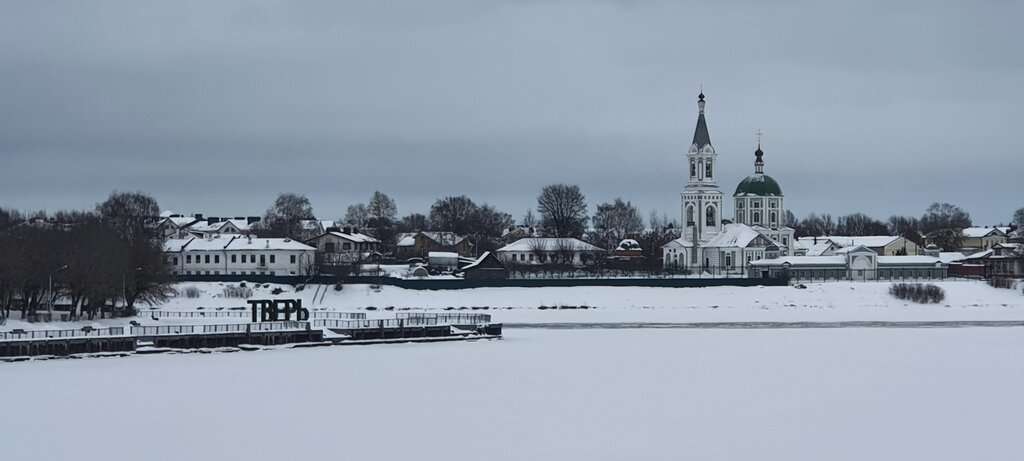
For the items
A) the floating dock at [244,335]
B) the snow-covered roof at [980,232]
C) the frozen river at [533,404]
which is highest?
the snow-covered roof at [980,232]

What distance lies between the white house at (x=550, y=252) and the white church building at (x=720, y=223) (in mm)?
7249

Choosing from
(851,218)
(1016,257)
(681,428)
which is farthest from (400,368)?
(851,218)

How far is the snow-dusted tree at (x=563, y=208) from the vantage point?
134 metres

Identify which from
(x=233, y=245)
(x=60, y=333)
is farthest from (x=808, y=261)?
(x=60, y=333)

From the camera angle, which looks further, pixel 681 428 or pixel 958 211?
pixel 958 211

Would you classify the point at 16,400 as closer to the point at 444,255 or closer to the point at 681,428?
the point at 681,428

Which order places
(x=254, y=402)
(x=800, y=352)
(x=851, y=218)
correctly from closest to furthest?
(x=254, y=402), (x=800, y=352), (x=851, y=218)

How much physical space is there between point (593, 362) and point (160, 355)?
1787 centimetres

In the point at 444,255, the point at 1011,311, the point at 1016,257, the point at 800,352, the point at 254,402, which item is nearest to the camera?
the point at 254,402

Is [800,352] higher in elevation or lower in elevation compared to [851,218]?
lower

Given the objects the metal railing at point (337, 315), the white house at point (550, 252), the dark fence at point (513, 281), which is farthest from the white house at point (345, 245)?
the metal railing at point (337, 315)

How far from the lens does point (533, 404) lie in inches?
1384

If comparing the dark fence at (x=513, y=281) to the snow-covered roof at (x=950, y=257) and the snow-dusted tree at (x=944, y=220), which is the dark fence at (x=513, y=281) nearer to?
the snow-covered roof at (x=950, y=257)

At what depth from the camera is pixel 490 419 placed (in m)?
32.8
